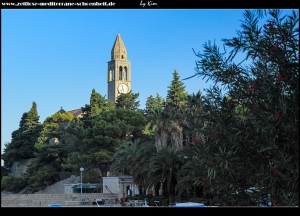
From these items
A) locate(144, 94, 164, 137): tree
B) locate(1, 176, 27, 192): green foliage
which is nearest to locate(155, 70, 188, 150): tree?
locate(144, 94, 164, 137): tree

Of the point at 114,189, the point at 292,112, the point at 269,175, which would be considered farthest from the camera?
the point at 114,189

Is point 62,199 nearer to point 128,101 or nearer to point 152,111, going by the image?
point 152,111

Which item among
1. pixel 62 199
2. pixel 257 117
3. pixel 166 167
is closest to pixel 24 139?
pixel 62 199

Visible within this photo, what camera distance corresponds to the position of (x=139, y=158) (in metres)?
29.7

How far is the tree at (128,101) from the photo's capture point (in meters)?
53.9

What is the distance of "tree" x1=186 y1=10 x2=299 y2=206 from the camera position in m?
6.29

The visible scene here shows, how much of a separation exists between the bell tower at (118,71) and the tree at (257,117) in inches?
2976

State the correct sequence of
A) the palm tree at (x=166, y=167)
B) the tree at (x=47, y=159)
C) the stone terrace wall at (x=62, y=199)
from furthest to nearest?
the tree at (x=47, y=159) < the stone terrace wall at (x=62, y=199) < the palm tree at (x=166, y=167)

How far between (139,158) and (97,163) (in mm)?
11849

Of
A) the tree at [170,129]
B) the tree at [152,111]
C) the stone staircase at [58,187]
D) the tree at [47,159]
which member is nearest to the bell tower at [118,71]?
the tree at [152,111]

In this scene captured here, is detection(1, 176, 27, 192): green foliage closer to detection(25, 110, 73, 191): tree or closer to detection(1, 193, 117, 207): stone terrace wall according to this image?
detection(25, 110, 73, 191): tree

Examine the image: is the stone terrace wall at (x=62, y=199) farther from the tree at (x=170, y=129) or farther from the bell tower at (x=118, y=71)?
the bell tower at (x=118, y=71)
